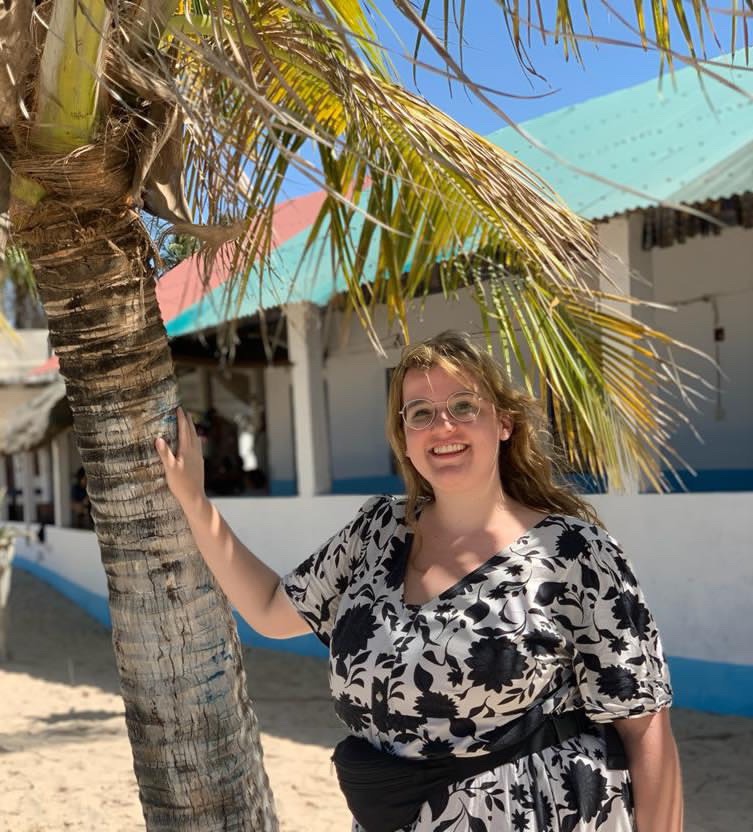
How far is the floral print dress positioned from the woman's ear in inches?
12.8

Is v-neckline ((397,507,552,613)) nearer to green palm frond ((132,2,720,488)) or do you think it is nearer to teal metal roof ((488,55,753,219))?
green palm frond ((132,2,720,488))

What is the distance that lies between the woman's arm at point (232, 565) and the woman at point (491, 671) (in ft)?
0.92

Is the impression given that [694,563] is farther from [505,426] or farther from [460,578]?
[460,578]

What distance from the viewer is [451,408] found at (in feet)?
7.09

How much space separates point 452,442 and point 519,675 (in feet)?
1.74

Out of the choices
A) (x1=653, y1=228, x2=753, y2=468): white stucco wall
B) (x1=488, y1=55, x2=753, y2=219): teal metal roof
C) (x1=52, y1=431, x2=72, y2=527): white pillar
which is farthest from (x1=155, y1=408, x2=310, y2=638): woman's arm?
(x1=52, y1=431, x2=72, y2=527): white pillar

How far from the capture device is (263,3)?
314cm

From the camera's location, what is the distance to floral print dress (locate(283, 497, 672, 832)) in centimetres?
189

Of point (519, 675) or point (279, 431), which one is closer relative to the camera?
point (519, 675)

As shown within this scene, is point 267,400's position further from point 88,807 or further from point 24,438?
point 88,807

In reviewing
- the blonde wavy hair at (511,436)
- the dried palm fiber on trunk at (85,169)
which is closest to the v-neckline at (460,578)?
the blonde wavy hair at (511,436)

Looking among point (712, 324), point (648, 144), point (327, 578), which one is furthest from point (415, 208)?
point (712, 324)

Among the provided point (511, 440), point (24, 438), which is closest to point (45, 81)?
point (511, 440)

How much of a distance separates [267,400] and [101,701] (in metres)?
8.00
